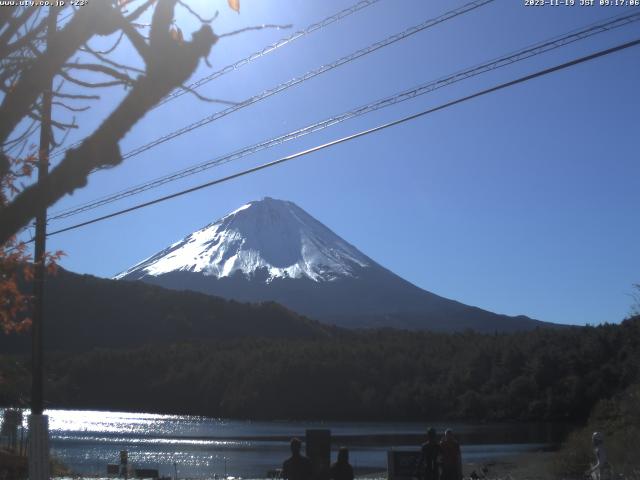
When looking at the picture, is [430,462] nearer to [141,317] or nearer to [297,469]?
[297,469]

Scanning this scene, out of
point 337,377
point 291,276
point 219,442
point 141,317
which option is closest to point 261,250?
point 291,276

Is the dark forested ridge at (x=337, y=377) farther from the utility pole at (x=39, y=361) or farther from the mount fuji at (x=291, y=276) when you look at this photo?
the mount fuji at (x=291, y=276)

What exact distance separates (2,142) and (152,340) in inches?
3734

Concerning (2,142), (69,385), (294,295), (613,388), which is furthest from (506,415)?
(294,295)

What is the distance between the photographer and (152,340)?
3809 inches

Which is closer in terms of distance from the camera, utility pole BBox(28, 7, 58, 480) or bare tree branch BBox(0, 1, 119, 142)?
bare tree branch BBox(0, 1, 119, 142)

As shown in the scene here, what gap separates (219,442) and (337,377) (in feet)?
99.6

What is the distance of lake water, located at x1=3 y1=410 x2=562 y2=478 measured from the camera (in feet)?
119

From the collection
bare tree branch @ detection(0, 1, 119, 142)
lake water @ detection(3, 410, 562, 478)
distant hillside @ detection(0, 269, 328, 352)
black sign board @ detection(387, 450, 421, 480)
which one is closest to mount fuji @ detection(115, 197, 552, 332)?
distant hillside @ detection(0, 269, 328, 352)

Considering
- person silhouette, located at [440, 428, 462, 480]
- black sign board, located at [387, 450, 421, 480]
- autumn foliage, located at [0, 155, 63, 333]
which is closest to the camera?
autumn foliage, located at [0, 155, 63, 333]

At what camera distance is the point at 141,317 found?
10056cm

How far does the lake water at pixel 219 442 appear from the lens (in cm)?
3622

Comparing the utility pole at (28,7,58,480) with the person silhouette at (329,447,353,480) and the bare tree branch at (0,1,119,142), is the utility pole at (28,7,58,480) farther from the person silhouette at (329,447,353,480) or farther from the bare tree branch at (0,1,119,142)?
the bare tree branch at (0,1,119,142)

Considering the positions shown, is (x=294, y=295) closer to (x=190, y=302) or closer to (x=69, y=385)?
(x=190, y=302)
